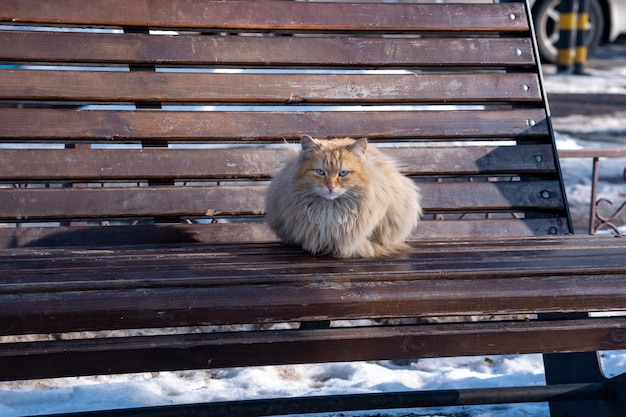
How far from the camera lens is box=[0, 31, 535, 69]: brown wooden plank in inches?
124

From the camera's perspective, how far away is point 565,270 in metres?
2.21

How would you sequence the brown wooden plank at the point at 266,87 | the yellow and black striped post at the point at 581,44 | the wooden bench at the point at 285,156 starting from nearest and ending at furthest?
1. the wooden bench at the point at 285,156
2. the brown wooden plank at the point at 266,87
3. the yellow and black striped post at the point at 581,44

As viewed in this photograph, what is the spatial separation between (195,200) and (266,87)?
506 millimetres

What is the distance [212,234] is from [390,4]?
1.16 metres

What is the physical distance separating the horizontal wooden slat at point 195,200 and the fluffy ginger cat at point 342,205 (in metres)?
0.42

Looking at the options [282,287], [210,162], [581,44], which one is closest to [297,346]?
[282,287]

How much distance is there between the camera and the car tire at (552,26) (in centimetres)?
1216

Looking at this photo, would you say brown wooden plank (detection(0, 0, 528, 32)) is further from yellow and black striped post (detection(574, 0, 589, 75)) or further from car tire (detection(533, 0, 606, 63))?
yellow and black striped post (detection(574, 0, 589, 75))

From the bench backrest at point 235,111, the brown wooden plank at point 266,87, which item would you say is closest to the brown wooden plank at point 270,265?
the bench backrest at point 235,111

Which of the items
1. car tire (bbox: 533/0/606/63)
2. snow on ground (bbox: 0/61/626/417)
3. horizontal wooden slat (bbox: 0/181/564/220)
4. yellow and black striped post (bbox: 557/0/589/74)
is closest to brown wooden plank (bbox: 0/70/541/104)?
horizontal wooden slat (bbox: 0/181/564/220)

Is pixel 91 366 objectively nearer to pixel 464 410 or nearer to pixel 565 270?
pixel 565 270

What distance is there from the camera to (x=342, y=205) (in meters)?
2.65

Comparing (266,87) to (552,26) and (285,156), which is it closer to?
(285,156)

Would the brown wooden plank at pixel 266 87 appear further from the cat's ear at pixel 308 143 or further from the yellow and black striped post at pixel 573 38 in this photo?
the yellow and black striped post at pixel 573 38
